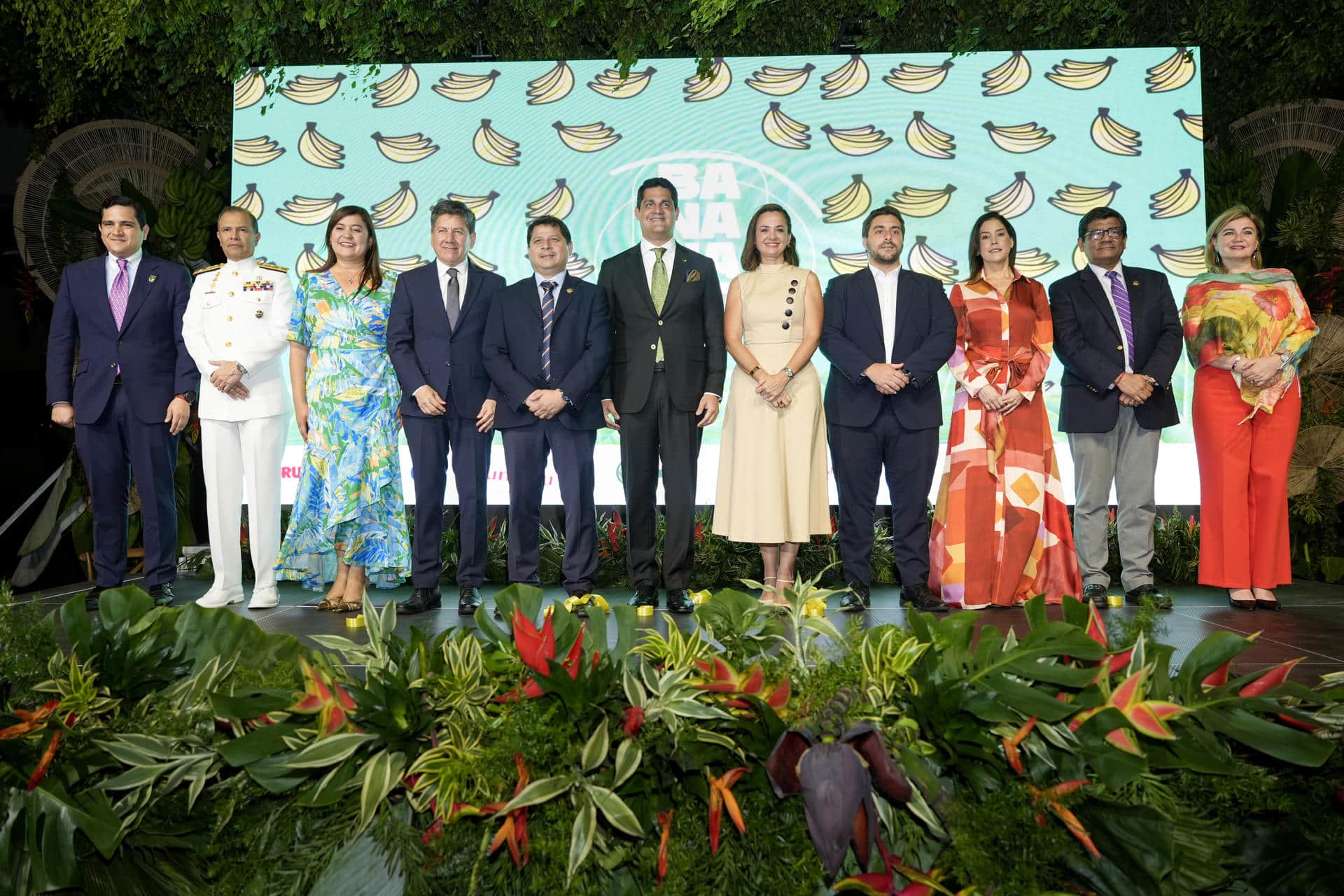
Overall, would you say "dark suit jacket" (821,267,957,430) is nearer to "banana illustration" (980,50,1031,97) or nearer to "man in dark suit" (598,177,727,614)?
"man in dark suit" (598,177,727,614)

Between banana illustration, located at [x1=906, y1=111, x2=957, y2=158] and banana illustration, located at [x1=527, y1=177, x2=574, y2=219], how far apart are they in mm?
1901

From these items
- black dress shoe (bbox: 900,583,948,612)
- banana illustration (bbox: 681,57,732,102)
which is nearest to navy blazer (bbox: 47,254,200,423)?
banana illustration (bbox: 681,57,732,102)

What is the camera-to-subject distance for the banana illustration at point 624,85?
599 cm

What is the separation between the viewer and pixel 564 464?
14.4ft

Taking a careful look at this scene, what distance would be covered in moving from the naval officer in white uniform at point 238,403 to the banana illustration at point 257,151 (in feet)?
5.52

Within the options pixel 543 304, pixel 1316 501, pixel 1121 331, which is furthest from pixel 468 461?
pixel 1316 501

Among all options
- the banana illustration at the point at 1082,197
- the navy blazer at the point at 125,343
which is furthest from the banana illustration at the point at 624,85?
the navy blazer at the point at 125,343

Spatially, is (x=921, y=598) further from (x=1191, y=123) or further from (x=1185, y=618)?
(x=1191, y=123)

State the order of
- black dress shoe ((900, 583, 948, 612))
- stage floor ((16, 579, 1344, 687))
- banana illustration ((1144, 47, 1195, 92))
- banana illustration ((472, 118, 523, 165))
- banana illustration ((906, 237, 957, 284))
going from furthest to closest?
banana illustration ((472, 118, 523, 165))
banana illustration ((906, 237, 957, 284))
banana illustration ((1144, 47, 1195, 92))
black dress shoe ((900, 583, 948, 612))
stage floor ((16, 579, 1344, 687))

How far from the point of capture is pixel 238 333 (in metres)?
4.44

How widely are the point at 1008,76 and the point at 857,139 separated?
2.90ft

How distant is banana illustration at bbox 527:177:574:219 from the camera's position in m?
6.00

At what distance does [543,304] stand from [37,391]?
135 inches

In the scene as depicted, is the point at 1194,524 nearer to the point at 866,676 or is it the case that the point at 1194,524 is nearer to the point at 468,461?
the point at 468,461
